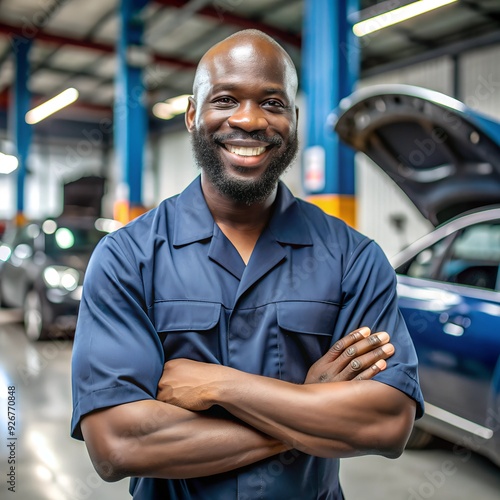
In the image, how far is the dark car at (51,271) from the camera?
5.59 m

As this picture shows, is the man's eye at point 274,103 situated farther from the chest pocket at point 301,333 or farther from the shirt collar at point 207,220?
the chest pocket at point 301,333

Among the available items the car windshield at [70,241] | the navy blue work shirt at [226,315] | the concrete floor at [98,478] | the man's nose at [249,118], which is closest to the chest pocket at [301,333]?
the navy blue work shirt at [226,315]

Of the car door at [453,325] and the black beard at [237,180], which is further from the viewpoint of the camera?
the car door at [453,325]

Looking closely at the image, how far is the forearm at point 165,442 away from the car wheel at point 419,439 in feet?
7.82

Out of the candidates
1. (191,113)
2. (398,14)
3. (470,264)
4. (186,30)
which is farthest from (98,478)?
(186,30)

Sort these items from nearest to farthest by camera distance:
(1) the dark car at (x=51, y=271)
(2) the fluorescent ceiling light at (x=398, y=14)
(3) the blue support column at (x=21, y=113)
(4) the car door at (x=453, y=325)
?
(4) the car door at (x=453, y=325), (2) the fluorescent ceiling light at (x=398, y=14), (1) the dark car at (x=51, y=271), (3) the blue support column at (x=21, y=113)

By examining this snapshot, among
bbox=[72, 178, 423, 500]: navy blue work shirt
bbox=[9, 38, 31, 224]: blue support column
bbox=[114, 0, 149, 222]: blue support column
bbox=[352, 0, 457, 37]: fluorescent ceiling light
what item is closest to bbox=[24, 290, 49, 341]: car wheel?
bbox=[114, 0, 149, 222]: blue support column

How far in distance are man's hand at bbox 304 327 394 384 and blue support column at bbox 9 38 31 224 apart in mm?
12009

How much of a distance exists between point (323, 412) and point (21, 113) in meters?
12.9

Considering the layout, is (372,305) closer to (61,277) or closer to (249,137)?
(249,137)

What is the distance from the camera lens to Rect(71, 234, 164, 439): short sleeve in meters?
1.05

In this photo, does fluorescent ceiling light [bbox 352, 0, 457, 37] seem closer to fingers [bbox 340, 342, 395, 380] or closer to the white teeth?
the white teeth

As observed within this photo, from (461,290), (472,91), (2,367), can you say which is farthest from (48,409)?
(472,91)

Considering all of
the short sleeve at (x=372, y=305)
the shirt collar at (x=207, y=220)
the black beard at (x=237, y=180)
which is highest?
the black beard at (x=237, y=180)
